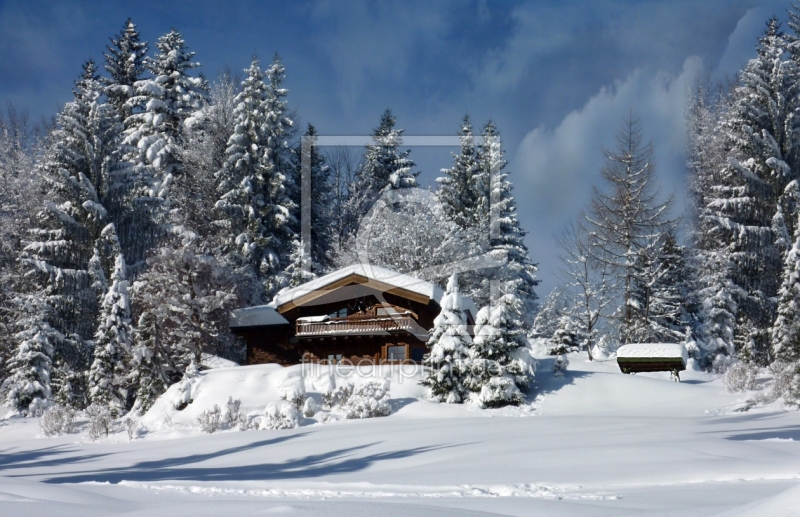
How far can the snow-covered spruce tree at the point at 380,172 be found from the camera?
4806cm

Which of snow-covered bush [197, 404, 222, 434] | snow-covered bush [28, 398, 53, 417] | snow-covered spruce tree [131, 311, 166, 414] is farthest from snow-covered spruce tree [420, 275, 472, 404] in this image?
snow-covered bush [28, 398, 53, 417]

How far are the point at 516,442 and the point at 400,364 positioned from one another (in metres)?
16.7

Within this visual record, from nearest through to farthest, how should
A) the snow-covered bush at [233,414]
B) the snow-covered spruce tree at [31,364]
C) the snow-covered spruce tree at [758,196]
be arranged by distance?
the snow-covered bush at [233,414], the snow-covered spruce tree at [31,364], the snow-covered spruce tree at [758,196]

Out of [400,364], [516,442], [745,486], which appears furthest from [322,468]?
[400,364]

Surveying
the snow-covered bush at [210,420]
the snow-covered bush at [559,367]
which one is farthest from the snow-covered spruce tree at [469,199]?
the snow-covered bush at [210,420]

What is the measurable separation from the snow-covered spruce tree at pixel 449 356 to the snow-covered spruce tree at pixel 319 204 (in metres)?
19.2

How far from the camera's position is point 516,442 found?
13.7 metres

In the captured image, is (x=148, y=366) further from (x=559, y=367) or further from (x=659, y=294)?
(x=659, y=294)

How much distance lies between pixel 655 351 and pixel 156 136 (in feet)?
109

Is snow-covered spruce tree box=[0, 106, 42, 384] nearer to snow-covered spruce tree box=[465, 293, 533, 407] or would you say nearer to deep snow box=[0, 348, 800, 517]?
deep snow box=[0, 348, 800, 517]

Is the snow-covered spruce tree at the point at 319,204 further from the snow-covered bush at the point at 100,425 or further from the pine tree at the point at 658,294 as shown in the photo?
the snow-covered bush at the point at 100,425

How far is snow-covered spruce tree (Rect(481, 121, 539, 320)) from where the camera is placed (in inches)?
1718

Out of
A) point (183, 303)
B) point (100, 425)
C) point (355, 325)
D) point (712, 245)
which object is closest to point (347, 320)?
point (355, 325)

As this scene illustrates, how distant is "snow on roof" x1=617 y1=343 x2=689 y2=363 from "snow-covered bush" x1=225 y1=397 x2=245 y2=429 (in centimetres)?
1628
